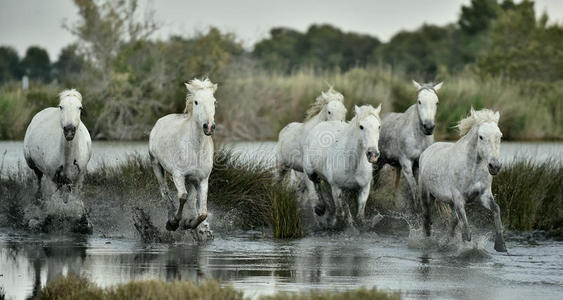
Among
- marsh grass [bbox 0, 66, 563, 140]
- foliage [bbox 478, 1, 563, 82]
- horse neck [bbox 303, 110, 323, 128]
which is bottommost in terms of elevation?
horse neck [bbox 303, 110, 323, 128]

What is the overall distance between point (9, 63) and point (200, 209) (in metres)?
78.4

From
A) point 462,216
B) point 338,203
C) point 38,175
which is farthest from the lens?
point 38,175

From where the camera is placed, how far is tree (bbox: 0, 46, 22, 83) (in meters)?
86.9

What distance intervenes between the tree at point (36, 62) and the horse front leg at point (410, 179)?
72.4 m

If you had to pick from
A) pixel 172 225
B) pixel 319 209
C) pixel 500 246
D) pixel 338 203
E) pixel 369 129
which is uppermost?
pixel 369 129

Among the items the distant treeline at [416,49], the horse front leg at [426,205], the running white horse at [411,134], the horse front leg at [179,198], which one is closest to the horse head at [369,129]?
the horse front leg at [426,205]

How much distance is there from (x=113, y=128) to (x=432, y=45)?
48685mm

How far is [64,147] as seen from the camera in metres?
16.0

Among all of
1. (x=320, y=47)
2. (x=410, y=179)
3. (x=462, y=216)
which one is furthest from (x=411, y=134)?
(x=320, y=47)

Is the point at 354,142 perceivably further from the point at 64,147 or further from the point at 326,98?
the point at 64,147

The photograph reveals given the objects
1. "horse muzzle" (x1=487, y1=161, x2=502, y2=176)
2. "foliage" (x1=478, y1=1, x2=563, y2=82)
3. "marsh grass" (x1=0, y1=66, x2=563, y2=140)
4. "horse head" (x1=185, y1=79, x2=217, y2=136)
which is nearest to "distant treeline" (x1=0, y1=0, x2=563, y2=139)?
"marsh grass" (x1=0, y1=66, x2=563, y2=140)

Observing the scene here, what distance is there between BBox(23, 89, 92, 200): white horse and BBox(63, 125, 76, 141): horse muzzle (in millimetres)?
26

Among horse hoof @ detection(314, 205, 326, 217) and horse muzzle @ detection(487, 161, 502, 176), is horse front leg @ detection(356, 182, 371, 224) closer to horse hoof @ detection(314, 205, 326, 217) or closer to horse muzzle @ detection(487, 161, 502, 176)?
horse hoof @ detection(314, 205, 326, 217)

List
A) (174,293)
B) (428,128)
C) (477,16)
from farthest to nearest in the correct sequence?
(477,16) → (428,128) → (174,293)
